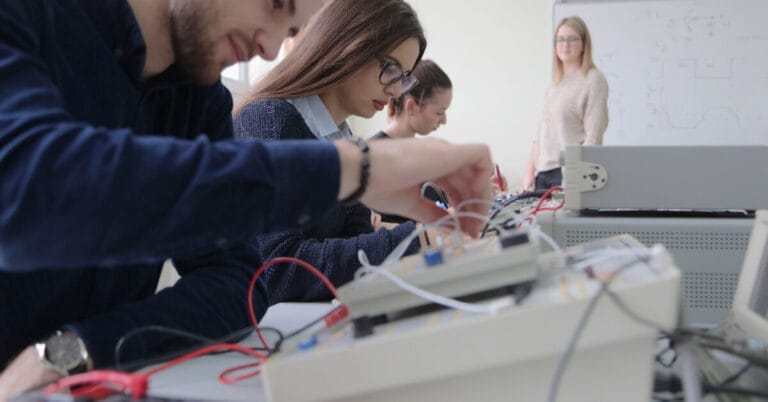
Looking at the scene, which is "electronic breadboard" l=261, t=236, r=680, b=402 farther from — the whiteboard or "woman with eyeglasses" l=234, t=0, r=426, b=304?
the whiteboard

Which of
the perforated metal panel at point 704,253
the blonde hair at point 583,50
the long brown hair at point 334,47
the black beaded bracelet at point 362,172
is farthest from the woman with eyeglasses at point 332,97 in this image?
the blonde hair at point 583,50

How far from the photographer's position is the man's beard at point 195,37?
0.80m

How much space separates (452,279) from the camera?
53 centimetres

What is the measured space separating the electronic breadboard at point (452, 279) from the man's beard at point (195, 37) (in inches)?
17.4

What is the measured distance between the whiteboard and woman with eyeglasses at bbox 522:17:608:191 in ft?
1.39

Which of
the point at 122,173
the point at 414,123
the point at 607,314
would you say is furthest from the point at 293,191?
the point at 414,123

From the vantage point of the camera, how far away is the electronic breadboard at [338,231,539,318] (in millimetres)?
528

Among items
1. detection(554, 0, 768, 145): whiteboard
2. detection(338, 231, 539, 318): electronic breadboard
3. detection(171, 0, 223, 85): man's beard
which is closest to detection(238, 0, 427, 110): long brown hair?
detection(171, 0, 223, 85): man's beard

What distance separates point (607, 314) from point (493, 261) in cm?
11

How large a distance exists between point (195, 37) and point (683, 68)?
3623mm

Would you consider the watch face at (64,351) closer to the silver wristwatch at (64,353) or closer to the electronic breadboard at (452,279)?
the silver wristwatch at (64,353)

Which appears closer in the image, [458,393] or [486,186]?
[458,393]

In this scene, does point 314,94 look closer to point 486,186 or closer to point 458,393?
point 486,186

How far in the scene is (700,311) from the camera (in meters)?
0.98
